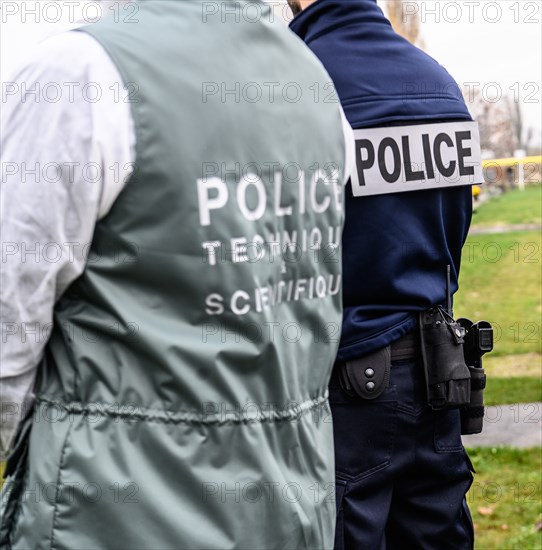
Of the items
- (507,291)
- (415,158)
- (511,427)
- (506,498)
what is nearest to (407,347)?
(415,158)

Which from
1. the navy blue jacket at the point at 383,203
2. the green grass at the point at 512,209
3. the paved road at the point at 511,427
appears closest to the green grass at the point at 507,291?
the green grass at the point at 512,209

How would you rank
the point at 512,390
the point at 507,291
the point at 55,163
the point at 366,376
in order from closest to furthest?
the point at 55,163 < the point at 366,376 < the point at 512,390 < the point at 507,291

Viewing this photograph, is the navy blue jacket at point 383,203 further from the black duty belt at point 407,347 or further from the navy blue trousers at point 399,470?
the navy blue trousers at point 399,470

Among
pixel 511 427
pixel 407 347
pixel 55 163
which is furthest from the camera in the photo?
pixel 511 427

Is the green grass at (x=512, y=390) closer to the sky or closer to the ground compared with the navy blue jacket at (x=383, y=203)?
closer to the ground

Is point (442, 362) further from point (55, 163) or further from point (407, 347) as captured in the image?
point (55, 163)

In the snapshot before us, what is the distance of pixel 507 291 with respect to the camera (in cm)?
1091

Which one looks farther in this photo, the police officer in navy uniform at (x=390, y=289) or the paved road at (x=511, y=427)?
the paved road at (x=511, y=427)

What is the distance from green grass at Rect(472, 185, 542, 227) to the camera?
1612 cm

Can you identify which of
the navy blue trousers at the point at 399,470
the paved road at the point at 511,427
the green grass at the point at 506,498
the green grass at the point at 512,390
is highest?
the navy blue trousers at the point at 399,470

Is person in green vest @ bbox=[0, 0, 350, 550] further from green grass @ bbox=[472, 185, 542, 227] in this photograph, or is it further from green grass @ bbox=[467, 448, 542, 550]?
green grass @ bbox=[472, 185, 542, 227]

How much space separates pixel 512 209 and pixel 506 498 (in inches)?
554

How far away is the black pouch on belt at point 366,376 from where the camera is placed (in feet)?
7.34

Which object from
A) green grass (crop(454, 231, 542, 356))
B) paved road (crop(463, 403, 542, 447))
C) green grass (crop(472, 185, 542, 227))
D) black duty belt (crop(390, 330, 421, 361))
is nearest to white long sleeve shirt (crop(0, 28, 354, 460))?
black duty belt (crop(390, 330, 421, 361))
